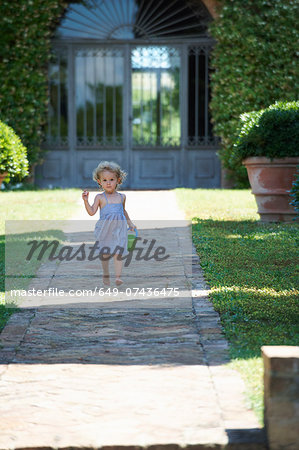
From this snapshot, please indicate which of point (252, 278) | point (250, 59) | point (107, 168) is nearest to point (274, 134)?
point (252, 278)

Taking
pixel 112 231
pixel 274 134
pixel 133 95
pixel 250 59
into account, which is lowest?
pixel 112 231

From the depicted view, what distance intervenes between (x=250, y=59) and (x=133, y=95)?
7.84 ft

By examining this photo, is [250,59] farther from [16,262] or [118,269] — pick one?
[118,269]

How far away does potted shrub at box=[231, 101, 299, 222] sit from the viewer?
693 cm

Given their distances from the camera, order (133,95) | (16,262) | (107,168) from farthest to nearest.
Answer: (133,95) < (16,262) < (107,168)

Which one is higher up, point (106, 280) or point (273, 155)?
point (273, 155)

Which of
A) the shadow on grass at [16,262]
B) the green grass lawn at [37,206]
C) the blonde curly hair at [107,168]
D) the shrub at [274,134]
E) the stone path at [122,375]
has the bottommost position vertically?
the stone path at [122,375]

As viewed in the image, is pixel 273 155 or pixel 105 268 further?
pixel 273 155

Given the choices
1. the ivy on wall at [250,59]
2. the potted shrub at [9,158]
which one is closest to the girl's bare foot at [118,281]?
the potted shrub at [9,158]

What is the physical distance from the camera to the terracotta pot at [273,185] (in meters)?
6.99

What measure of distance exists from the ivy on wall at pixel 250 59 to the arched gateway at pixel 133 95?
58 centimetres

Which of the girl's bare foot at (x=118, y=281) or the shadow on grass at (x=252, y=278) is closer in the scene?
the shadow on grass at (x=252, y=278)

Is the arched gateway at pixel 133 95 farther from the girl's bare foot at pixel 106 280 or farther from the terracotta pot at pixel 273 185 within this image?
the girl's bare foot at pixel 106 280

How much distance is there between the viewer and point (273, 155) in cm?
695
